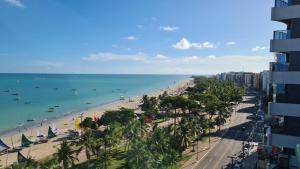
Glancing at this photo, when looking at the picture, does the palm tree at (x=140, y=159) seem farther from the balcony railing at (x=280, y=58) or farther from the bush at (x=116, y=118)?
the bush at (x=116, y=118)

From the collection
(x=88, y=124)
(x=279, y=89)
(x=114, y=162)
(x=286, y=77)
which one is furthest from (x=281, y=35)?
(x=88, y=124)

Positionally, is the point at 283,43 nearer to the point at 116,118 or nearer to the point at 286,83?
the point at 286,83

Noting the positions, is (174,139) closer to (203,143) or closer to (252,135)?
(203,143)

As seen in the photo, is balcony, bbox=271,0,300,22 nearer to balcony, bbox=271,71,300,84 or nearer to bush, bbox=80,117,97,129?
balcony, bbox=271,71,300,84

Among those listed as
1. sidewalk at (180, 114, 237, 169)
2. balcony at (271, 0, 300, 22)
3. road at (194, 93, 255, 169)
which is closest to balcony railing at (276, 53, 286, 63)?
balcony at (271, 0, 300, 22)

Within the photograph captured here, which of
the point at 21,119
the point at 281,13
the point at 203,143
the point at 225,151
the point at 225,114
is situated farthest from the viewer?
the point at 21,119

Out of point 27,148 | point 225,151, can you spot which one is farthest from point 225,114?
point 27,148
